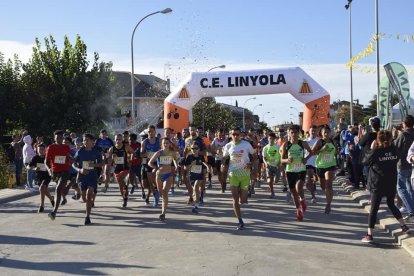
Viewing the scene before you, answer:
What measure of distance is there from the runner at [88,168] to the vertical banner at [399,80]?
24.7 ft

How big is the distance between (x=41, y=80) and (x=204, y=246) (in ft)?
93.3

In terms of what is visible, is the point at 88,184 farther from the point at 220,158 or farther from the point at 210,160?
the point at 220,158

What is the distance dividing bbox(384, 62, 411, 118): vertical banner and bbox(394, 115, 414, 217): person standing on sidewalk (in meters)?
4.04

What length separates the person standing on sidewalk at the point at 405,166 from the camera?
31.9ft

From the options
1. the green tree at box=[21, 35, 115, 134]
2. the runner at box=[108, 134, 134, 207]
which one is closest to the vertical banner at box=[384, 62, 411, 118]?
the runner at box=[108, 134, 134, 207]

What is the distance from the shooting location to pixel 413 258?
7223mm

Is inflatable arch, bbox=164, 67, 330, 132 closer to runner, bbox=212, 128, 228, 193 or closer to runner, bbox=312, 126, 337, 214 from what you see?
runner, bbox=212, 128, 228, 193

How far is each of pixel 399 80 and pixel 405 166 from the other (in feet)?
14.7

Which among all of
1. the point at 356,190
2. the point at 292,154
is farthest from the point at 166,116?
the point at 292,154

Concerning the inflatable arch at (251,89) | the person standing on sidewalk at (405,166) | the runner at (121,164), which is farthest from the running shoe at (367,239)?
the inflatable arch at (251,89)

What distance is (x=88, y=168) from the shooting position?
10.8 metres

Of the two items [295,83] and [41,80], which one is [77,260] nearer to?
[295,83]

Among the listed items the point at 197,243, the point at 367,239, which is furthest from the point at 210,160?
the point at 367,239

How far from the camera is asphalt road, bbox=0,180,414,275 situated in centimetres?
683
